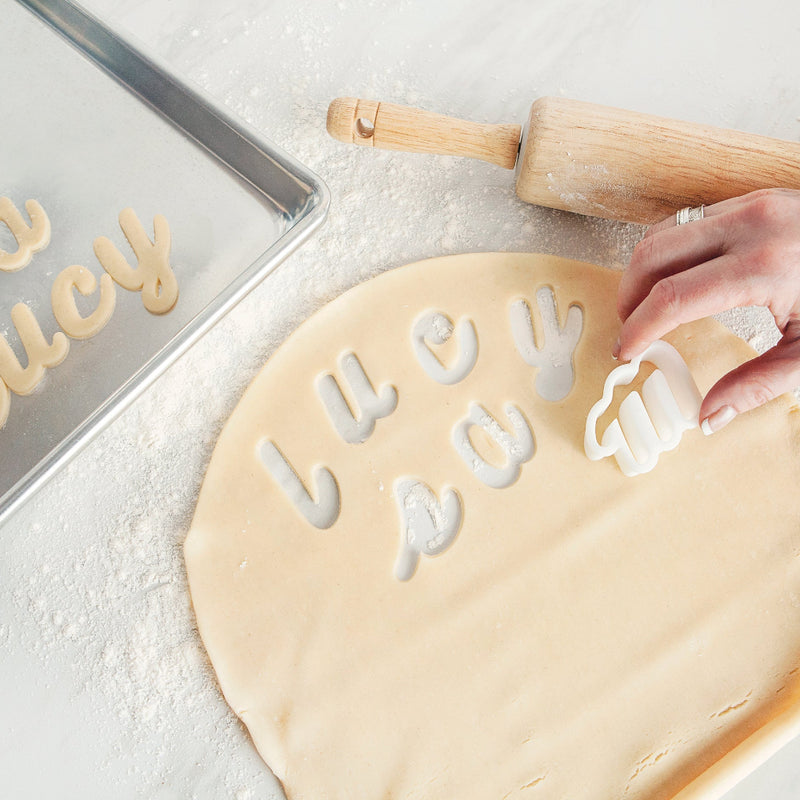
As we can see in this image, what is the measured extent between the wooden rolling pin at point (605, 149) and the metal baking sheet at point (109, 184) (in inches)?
4.9

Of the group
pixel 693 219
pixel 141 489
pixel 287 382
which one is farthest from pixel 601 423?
pixel 141 489

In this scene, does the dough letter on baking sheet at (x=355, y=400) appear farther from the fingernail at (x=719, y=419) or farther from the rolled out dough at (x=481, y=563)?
the fingernail at (x=719, y=419)

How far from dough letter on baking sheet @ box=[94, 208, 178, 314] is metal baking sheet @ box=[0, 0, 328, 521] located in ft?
0.04

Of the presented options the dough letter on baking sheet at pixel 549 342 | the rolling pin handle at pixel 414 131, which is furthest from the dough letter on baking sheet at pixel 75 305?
the dough letter on baking sheet at pixel 549 342

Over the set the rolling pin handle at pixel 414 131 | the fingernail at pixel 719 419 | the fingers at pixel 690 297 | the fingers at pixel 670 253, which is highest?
the rolling pin handle at pixel 414 131

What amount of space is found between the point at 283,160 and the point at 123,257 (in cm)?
22

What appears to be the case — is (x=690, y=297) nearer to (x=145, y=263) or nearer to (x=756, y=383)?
(x=756, y=383)

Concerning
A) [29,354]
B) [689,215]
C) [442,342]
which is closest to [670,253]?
[689,215]

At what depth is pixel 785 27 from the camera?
986 mm

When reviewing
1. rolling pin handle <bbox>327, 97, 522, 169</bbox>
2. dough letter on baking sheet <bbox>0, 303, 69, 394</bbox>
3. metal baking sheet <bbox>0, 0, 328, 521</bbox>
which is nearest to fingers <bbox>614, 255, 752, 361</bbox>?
rolling pin handle <bbox>327, 97, 522, 169</bbox>

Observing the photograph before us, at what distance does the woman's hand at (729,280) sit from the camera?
2.31 feet

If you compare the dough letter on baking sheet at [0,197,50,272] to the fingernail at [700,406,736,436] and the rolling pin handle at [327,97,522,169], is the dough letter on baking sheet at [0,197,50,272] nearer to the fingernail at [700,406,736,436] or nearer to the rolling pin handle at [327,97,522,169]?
the rolling pin handle at [327,97,522,169]

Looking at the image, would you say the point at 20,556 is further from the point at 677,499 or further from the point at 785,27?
the point at 785,27

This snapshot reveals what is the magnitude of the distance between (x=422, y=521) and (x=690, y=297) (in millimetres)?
377
